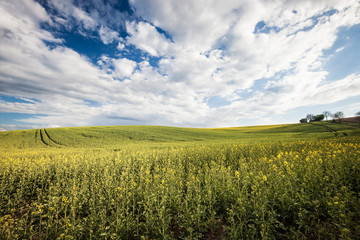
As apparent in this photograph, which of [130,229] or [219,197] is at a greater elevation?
[219,197]

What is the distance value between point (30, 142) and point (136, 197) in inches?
1535

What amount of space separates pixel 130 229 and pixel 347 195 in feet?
18.8

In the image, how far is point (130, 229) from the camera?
13.0 ft

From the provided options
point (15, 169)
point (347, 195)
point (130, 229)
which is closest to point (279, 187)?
point (347, 195)

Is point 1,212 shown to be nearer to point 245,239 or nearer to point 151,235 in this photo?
point 151,235

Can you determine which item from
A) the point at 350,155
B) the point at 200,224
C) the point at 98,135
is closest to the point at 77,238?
the point at 200,224

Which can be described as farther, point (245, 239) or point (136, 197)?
point (136, 197)

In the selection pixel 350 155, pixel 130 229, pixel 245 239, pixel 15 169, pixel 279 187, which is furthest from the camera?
pixel 15 169

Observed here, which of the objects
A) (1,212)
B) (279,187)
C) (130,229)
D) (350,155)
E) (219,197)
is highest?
(350,155)

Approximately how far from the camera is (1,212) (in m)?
5.70

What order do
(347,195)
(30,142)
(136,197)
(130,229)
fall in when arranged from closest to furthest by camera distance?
(347,195), (130,229), (136,197), (30,142)

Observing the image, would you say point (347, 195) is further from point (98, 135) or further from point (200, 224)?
point (98, 135)

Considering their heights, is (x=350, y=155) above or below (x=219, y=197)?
above

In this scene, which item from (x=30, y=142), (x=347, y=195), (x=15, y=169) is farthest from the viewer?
(x=30, y=142)
